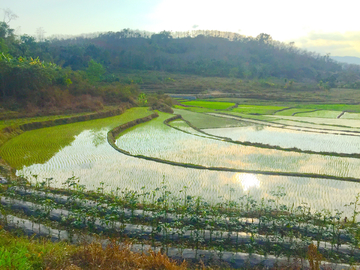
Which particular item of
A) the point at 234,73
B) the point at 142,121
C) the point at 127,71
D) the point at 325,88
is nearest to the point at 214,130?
the point at 142,121

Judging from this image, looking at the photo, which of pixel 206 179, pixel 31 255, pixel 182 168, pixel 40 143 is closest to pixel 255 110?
pixel 182 168

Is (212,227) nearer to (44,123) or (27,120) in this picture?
(44,123)

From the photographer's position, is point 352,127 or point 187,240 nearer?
point 187,240

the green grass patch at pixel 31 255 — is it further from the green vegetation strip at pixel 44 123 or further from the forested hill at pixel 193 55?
the forested hill at pixel 193 55

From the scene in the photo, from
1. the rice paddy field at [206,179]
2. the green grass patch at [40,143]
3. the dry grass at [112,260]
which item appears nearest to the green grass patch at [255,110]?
the rice paddy field at [206,179]

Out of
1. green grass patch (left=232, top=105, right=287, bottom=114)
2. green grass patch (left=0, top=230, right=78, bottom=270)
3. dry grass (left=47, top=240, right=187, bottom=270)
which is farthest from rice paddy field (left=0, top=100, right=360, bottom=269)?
green grass patch (left=232, top=105, right=287, bottom=114)

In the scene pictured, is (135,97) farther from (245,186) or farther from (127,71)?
(127,71)
